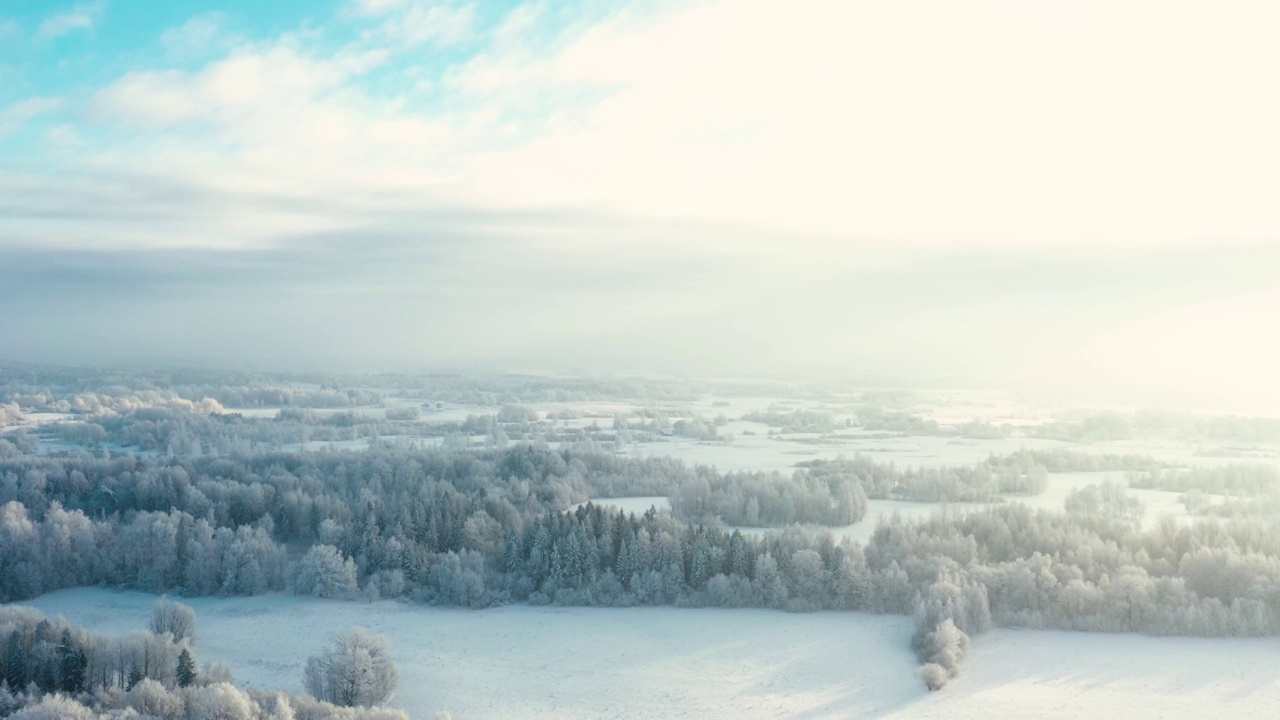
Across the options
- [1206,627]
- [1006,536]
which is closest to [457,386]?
[1006,536]

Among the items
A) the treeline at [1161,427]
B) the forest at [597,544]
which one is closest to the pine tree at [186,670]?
the forest at [597,544]

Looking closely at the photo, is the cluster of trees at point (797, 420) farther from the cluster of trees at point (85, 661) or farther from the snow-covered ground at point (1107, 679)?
the cluster of trees at point (85, 661)

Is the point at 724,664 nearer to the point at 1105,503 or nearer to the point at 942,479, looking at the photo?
the point at 1105,503

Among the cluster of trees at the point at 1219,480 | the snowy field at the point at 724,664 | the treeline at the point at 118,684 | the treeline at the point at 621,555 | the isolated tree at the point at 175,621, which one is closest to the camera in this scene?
the treeline at the point at 118,684

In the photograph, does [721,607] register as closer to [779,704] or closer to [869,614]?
[869,614]

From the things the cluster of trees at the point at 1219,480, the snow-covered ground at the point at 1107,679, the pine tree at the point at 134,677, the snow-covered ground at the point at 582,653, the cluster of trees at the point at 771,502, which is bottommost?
the snow-covered ground at the point at 582,653

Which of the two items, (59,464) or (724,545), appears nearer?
(724,545)
